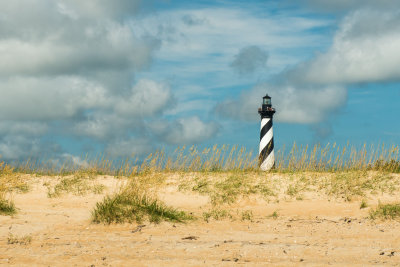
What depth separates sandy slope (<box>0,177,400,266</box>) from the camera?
575 centimetres

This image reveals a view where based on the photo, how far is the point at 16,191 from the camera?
12047 mm

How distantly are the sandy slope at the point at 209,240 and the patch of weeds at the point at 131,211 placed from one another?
0.17 meters

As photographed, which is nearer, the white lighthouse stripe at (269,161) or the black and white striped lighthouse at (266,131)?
the white lighthouse stripe at (269,161)

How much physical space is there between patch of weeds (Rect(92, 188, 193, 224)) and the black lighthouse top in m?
11.9

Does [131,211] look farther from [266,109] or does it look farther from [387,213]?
[266,109]

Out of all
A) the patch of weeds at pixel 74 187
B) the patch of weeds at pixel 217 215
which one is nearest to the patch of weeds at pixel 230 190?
the patch of weeds at pixel 217 215

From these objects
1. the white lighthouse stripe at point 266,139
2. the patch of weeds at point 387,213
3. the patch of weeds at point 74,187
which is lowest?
the patch of weeds at point 387,213

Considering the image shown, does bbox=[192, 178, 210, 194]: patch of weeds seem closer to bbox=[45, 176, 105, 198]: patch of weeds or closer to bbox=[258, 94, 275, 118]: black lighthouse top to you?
bbox=[45, 176, 105, 198]: patch of weeds

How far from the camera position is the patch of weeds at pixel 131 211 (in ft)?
25.6

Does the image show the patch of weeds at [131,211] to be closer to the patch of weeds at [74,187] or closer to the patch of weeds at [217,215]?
the patch of weeds at [217,215]

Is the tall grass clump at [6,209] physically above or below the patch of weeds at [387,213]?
below

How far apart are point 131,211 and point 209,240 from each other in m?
1.81

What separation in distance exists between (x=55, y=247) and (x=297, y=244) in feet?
11.8

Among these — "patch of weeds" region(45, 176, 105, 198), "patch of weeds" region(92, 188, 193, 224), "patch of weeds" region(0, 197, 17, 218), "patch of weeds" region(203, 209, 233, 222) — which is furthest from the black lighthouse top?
"patch of weeds" region(0, 197, 17, 218)
